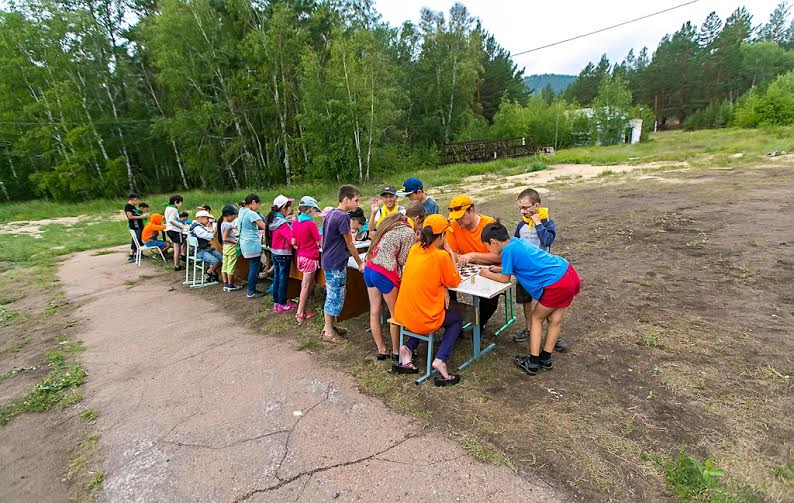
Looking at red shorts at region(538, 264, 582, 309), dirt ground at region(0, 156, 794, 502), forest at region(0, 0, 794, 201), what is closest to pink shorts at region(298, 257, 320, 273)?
dirt ground at region(0, 156, 794, 502)

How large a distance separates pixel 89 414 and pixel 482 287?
11.3 ft

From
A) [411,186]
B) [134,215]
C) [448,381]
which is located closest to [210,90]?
[134,215]

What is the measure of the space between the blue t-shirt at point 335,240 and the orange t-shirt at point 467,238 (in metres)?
1.07

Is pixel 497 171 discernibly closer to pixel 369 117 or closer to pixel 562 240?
pixel 369 117

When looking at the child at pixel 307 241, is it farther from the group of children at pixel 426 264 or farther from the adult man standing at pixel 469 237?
the adult man standing at pixel 469 237

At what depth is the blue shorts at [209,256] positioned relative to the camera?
22.4ft

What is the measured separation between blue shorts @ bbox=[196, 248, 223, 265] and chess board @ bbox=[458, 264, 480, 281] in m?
4.70

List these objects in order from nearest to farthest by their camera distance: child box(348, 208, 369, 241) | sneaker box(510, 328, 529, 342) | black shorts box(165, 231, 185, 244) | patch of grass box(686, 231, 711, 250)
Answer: sneaker box(510, 328, 529, 342) < child box(348, 208, 369, 241) < patch of grass box(686, 231, 711, 250) < black shorts box(165, 231, 185, 244)

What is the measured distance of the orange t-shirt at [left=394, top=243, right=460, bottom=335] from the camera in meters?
3.18

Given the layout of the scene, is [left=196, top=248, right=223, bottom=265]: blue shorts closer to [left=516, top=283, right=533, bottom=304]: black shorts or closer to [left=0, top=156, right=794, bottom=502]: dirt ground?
[left=0, top=156, right=794, bottom=502]: dirt ground

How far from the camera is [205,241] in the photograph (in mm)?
6848

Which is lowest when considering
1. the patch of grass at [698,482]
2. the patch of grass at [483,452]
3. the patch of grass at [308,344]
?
the patch of grass at [308,344]

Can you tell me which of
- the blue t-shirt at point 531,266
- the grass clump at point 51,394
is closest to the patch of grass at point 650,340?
the blue t-shirt at point 531,266

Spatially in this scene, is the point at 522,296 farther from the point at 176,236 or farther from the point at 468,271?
the point at 176,236
